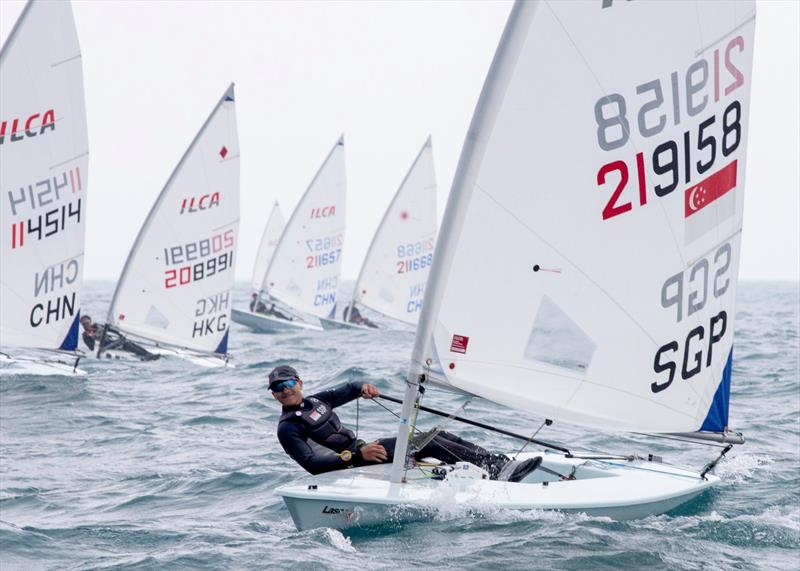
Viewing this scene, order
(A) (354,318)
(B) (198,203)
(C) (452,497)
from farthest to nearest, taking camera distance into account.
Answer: (A) (354,318) < (B) (198,203) < (C) (452,497)

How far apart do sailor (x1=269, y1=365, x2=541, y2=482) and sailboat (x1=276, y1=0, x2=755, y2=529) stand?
268mm

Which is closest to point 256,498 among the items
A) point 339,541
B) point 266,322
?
point 339,541

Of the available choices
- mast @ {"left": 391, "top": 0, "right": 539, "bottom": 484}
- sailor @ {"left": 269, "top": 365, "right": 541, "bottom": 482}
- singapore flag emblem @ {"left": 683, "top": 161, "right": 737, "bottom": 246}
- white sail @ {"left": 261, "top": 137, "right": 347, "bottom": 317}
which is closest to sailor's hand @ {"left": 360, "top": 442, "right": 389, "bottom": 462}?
sailor @ {"left": 269, "top": 365, "right": 541, "bottom": 482}

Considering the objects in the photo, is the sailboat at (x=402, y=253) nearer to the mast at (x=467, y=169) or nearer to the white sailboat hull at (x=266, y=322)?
the white sailboat hull at (x=266, y=322)

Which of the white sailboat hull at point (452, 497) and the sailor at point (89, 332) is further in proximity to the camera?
the sailor at point (89, 332)

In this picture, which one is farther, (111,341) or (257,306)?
(257,306)

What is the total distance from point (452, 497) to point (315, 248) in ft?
84.9

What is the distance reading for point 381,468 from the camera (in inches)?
299

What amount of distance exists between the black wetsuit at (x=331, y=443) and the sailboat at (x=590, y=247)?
26 centimetres

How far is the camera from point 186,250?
20.0m

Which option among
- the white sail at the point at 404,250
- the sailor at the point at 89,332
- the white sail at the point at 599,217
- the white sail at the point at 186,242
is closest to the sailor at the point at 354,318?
the white sail at the point at 404,250

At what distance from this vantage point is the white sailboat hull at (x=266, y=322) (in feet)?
102

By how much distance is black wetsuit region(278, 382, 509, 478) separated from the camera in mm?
7418

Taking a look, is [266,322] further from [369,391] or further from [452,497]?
[452,497]
